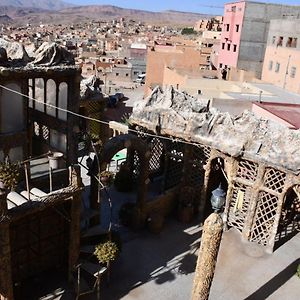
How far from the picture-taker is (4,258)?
10625 millimetres

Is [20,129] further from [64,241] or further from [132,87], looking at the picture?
[132,87]

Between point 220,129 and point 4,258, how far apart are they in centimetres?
980

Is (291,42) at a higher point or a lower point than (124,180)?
higher

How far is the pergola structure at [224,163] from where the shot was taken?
1547cm

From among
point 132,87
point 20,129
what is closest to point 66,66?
point 20,129

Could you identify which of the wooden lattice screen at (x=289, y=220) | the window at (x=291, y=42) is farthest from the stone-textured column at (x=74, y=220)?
the window at (x=291, y=42)

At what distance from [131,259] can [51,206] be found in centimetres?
472

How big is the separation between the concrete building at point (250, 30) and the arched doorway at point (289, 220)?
31.7 m

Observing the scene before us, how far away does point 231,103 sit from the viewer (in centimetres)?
2391

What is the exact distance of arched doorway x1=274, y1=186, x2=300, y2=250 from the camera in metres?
17.2

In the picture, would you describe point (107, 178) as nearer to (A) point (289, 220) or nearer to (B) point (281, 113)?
(A) point (289, 220)

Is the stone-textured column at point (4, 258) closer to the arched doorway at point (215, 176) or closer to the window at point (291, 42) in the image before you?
the arched doorway at point (215, 176)

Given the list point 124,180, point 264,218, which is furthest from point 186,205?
point 264,218

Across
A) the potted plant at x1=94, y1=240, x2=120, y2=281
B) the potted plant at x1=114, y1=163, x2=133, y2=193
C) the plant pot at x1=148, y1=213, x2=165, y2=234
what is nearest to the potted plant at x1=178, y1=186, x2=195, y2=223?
the plant pot at x1=148, y1=213, x2=165, y2=234
